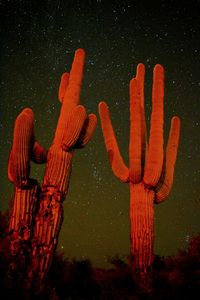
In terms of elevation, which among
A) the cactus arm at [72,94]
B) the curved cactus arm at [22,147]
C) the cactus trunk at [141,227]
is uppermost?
the cactus arm at [72,94]

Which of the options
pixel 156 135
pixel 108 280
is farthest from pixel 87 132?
pixel 108 280

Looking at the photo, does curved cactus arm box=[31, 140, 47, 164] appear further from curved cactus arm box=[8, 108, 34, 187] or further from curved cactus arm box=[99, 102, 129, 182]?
curved cactus arm box=[99, 102, 129, 182]

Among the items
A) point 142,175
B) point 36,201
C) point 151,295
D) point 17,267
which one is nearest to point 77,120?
point 36,201

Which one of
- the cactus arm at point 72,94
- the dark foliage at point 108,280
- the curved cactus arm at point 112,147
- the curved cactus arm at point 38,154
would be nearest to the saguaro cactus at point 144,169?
the curved cactus arm at point 112,147

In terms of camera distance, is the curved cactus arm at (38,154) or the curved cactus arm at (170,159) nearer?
the curved cactus arm at (38,154)

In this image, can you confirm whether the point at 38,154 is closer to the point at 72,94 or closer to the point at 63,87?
the point at 72,94

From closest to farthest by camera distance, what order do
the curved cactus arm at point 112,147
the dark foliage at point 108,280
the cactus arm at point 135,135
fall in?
the dark foliage at point 108,280 → the cactus arm at point 135,135 → the curved cactus arm at point 112,147

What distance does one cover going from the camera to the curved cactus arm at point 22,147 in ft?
21.5

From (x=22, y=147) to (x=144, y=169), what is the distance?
338 centimetres

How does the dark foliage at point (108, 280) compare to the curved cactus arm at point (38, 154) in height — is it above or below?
below

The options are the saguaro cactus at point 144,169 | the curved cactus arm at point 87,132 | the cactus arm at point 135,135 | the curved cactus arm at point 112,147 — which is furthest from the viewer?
the curved cactus arm at point 112,147

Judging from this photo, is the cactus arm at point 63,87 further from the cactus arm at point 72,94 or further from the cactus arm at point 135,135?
the cactus arm at point 135,135

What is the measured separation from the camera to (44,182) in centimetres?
717

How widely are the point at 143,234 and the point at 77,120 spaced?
3.04m
